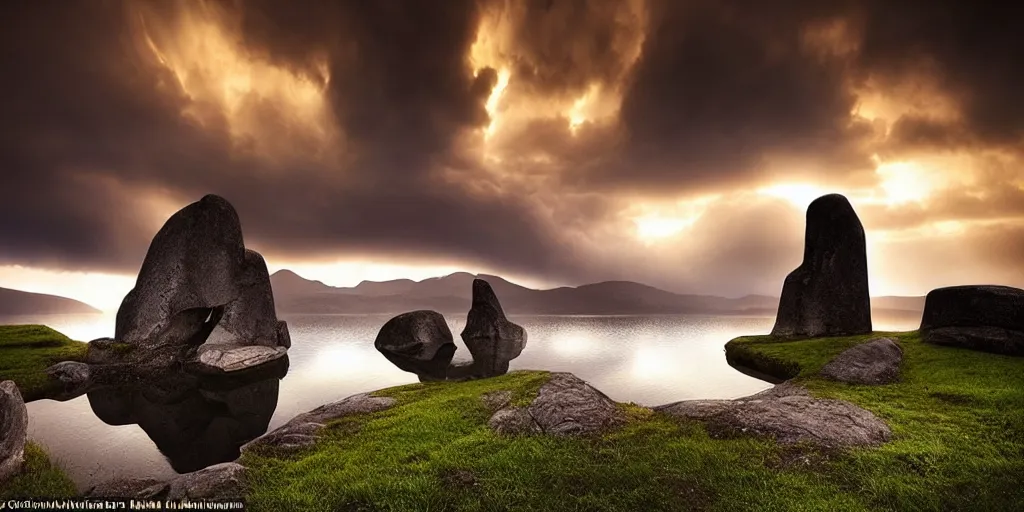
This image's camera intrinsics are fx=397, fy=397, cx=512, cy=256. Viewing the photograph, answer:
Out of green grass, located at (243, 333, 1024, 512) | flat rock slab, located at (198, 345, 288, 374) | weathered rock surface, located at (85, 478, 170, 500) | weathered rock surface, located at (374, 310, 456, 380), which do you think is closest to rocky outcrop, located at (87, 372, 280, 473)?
flat rock slab, located at (198, 345, 288, 374)

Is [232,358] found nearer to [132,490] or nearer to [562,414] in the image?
[132,490]

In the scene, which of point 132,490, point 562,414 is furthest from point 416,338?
point 132,490

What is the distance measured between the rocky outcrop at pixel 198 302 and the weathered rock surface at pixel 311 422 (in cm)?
1906

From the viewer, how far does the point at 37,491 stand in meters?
9.39

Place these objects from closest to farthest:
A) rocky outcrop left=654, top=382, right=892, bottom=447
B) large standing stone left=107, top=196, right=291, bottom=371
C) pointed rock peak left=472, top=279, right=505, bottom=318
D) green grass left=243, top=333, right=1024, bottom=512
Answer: green grass left=243, top=333, right=1024, bottom=512 < rocky outcrop left=654, top=382, right=892, bottom=447 < large standing stone left=107, top=196, right=291, bottom=371 < pointed rock peak left=472, top=279, right=505, bottom=318

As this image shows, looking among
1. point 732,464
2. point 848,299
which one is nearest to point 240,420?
point 732,464

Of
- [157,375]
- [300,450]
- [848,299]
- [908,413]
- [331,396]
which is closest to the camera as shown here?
[300,450]

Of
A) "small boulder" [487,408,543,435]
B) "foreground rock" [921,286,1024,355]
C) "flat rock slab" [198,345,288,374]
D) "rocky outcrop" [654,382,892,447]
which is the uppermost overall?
"foreground rock" [921,286,1024,355]

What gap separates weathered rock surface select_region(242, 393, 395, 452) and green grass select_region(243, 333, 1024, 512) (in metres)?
0.69

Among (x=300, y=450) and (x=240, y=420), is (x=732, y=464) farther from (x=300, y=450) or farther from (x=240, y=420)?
(x=240, y=420)

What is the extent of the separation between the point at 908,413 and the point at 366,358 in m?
38.2

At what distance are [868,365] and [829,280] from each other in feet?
59.0

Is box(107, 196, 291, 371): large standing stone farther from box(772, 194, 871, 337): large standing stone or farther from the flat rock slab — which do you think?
box(772, 194, 871, 337): large standing stone

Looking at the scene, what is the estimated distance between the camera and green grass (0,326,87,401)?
22078 mm
